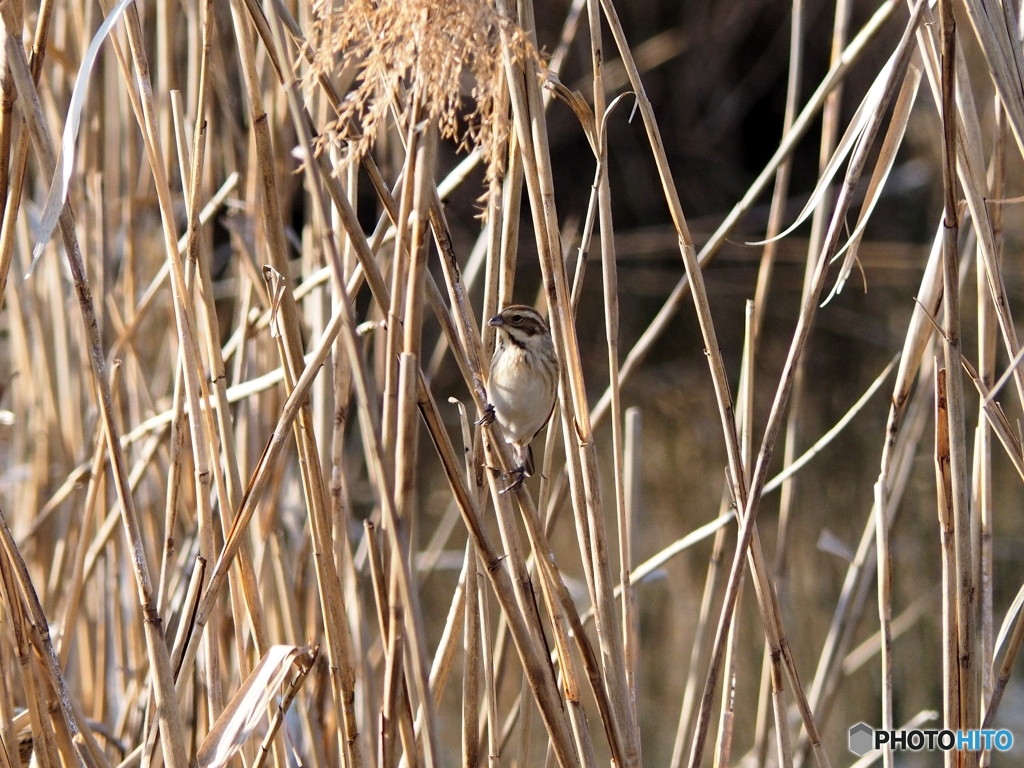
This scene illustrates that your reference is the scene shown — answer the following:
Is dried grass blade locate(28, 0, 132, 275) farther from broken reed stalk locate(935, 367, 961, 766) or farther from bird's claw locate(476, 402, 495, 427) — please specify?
broken reed stalk locate(935, 367, 961, 766)

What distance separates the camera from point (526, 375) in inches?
108

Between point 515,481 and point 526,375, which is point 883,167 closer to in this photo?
point 515,481

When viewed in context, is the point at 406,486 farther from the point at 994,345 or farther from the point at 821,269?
the point at 994,345

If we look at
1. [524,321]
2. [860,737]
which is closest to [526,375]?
[524,321]

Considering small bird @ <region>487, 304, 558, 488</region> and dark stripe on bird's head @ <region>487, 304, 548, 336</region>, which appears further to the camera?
small bird @ <region>487, 304, 558, 488</region>

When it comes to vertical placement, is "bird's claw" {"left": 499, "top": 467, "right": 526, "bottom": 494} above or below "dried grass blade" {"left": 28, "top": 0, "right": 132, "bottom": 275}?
below

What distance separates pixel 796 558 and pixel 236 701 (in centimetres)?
538

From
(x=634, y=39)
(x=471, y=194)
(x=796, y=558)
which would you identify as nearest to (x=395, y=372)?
(x=796, y=558)

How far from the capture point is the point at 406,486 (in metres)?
1.30

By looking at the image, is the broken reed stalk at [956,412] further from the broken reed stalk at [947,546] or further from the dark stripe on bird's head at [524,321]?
the dark stripe on bird's head at [524,321]

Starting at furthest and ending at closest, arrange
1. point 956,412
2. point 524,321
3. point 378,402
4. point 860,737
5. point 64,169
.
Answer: point 860,737 < point 378,402 < point 524,321 < point 956,412 < point 64,169

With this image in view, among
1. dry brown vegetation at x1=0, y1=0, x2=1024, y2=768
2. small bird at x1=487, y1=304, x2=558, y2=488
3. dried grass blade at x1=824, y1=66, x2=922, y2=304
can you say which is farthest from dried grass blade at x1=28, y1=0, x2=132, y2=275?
small bird at x1=487, y1=304, x2=558, y2=488

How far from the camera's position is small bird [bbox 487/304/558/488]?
2732mm

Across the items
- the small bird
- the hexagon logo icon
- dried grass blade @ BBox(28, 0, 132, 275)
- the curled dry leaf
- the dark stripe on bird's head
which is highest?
dried grass blade @ BBox(28, 0, 132, 275)
